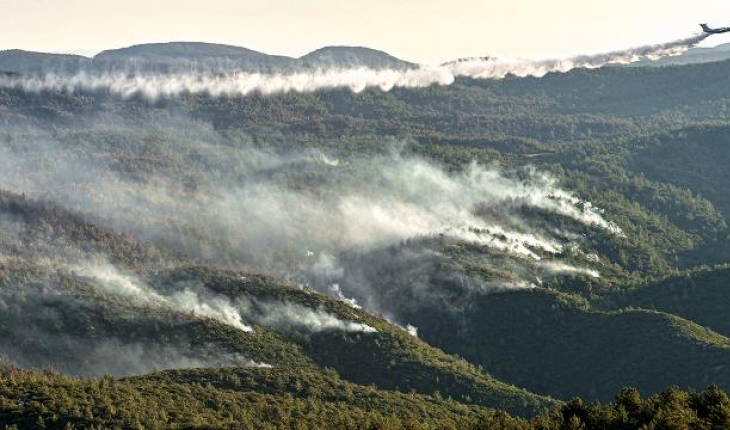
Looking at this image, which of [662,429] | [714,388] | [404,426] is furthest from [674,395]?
[404,426]

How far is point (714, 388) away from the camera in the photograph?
18400 centimetres

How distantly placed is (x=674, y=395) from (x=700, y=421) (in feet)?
45.7

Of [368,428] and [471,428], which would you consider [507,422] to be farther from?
[368,428]

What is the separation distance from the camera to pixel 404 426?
650 ft

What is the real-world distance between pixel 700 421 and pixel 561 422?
20646 millimetres

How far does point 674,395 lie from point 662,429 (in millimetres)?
19163

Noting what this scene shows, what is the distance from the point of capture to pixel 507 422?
191 m

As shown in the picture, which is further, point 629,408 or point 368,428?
point 368,428

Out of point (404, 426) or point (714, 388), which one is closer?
point (714, 388)

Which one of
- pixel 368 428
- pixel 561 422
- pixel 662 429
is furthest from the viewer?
pixel 368 428

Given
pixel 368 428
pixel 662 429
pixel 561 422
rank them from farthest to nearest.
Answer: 1. pixel 368 428
2. pixel 561 422
3. pixel 662 429

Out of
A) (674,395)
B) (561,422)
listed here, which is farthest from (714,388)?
(561,422)

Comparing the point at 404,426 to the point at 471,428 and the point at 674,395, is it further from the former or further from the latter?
the point at 674,395

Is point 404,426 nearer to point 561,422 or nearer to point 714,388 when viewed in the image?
point 561,422
